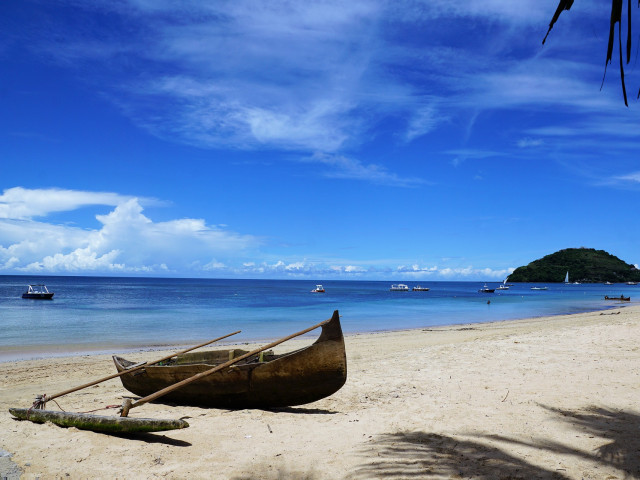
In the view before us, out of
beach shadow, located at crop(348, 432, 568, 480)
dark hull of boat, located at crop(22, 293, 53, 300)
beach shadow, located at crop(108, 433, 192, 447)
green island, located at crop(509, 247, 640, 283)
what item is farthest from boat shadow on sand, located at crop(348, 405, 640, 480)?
green island, located at crop(509, 247, 640, 283)

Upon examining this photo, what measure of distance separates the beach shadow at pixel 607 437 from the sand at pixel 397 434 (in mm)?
13

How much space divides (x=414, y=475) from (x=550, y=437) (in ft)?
6.59

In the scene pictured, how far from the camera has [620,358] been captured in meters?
9.75

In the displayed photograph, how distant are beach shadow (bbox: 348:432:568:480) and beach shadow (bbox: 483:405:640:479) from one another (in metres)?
0.54

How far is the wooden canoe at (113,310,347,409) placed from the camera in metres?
6.58

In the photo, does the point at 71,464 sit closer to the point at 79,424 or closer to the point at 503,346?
the point at 79,424

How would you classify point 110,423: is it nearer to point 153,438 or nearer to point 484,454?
point 153,438

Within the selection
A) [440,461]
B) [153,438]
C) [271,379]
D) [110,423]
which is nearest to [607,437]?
[440,461]

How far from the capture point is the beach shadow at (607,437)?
447 centimetres

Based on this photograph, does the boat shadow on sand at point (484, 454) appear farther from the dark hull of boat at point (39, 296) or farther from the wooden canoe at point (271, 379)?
the dark hull of boat at point (39, 296)

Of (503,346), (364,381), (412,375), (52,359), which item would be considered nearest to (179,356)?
(364,381)

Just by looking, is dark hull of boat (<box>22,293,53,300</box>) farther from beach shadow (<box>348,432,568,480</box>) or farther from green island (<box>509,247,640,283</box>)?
green island (<box>509,247,640,283</box>)

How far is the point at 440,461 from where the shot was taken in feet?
15.1

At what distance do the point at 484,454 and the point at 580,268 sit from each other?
556ft
